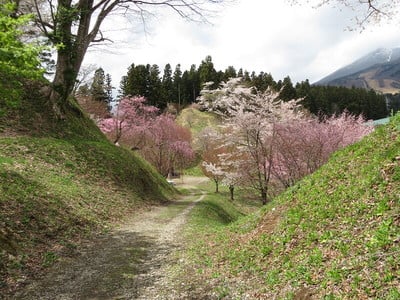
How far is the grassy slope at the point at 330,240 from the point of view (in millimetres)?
5016

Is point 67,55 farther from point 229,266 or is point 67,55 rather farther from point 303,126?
point 229,266

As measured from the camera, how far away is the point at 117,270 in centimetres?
849

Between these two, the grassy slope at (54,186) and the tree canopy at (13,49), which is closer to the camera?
the tree canopy at (13,49)

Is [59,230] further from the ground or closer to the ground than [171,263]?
further from the ground

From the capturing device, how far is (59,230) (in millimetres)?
10602

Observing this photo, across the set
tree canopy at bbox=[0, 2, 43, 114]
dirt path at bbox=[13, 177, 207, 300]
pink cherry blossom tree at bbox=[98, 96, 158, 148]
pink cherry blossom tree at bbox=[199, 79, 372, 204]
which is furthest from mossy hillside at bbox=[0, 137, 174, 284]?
pink cherry blossom tree at bbox=[98, 96, 158, 148]

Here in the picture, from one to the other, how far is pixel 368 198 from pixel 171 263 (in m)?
5.37

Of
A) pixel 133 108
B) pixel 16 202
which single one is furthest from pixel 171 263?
pixel 133 108

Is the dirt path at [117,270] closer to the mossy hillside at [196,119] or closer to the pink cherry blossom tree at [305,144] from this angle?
the pink cherry blossom tree at [305,144]

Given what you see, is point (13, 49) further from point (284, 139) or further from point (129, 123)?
point (129, 123)

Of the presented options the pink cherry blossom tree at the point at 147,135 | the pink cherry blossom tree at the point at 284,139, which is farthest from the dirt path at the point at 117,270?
the pink cherry blossom tree at the point at 147,135

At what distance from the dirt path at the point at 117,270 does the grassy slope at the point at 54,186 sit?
0.62 m

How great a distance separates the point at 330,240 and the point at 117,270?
17.0ft

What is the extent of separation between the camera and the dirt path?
7.04 m
